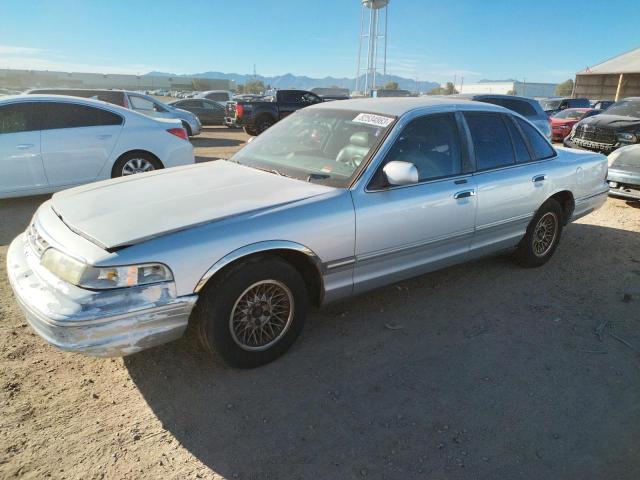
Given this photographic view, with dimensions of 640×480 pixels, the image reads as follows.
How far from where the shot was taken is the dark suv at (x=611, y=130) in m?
10.9

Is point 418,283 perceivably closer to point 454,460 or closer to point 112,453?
point 454,460

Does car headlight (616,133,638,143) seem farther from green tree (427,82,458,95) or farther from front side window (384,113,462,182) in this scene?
green tree (427,82,458,95)

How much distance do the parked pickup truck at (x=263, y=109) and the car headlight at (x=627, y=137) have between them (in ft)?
32.5

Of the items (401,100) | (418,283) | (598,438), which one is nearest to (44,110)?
(401,100)

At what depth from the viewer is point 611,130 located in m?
11.1

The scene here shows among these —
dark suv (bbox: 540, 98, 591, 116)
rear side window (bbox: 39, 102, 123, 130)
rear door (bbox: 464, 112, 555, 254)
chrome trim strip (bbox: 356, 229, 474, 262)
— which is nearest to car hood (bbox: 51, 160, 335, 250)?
chrome trim strip (bbox: 356, 229, 474, 262)

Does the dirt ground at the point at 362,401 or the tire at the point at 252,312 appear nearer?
the dirt ground at the point at 362,401

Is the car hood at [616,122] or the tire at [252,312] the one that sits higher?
the car hood at [616,122]

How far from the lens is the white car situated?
6.13m

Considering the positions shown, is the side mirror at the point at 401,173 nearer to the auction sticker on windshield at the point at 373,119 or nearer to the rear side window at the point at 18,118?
the auction sticker on windshield at the point at 373,119

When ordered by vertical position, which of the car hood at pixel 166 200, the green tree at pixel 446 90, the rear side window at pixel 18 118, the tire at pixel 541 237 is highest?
the green tree at pixel 446 90

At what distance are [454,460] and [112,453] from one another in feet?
5.69

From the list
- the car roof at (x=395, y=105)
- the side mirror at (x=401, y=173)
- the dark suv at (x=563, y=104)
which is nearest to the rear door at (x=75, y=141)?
the car roof at (x=395, y=105)

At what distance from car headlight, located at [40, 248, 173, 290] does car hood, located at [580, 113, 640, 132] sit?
1208cm
